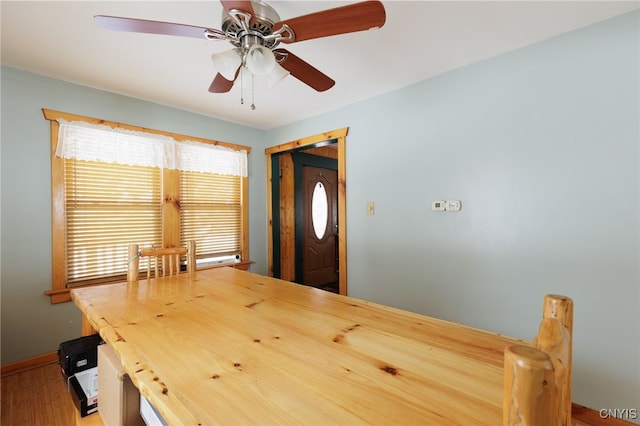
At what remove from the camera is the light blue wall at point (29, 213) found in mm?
2160

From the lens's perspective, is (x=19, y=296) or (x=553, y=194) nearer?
(x=553, y=194)

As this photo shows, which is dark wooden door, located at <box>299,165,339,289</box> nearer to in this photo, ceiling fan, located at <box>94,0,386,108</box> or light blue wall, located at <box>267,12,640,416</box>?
light blue wall, located at <box>267,12,640,416</box>

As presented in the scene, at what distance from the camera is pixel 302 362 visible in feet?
2.57

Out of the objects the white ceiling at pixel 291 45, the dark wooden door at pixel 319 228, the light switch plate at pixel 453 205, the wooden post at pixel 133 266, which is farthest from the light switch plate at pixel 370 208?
the wooden post at pixel 133 266

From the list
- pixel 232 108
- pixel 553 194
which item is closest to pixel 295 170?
pixel 232 108

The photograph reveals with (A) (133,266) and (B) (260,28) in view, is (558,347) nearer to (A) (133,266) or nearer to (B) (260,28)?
(B) (260,28)

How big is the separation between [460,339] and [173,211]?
9.64 feet

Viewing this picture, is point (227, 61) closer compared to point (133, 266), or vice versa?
point (227, 61)

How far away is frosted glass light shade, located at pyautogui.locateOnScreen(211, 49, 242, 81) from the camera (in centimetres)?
137

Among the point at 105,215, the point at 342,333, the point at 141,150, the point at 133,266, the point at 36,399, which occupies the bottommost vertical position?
the point at 36,399

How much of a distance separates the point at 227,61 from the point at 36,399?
8.33ft

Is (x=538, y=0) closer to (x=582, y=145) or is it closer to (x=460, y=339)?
(x=582, y=145)

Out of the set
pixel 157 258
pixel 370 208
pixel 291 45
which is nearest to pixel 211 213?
pixel 157 258

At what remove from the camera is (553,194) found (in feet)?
6.04
